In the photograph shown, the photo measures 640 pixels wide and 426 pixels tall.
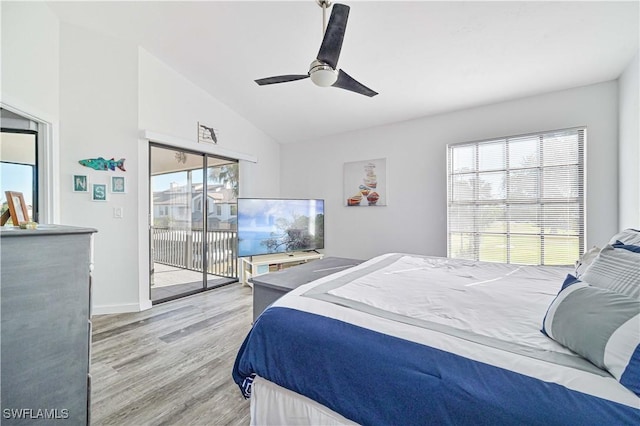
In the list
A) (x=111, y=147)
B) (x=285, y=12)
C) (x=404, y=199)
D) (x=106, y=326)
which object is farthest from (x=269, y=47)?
(x=106, y=326)

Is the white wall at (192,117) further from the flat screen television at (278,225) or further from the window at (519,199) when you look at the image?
the window at (519,199)

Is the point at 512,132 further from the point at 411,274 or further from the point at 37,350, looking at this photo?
the point at 37,350

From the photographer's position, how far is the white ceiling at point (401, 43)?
2.10m

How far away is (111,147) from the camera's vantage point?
3053 mm

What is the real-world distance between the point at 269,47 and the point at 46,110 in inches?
88.5

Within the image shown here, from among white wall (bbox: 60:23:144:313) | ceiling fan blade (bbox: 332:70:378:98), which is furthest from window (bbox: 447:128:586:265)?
white wall (bbox: 60:23:144:313)

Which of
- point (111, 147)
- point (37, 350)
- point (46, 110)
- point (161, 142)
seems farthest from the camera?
point (161, 142)

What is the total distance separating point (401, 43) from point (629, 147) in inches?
88.9

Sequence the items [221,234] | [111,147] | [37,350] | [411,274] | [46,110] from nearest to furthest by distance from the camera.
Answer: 1. [37,350]
2. [411,274]
3. [46,110]
4. [111,147]
5. [221,234]

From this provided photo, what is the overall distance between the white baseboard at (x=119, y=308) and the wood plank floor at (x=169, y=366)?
0.09 meters

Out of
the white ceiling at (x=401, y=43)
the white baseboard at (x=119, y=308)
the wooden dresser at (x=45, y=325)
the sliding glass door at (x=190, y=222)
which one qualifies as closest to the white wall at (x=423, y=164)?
the white ceiling at (x=401, y=43)

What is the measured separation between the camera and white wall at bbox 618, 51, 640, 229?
7.42ft

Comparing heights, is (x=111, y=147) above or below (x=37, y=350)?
above

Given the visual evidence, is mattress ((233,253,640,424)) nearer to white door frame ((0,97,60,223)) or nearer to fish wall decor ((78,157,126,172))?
white door frame ((0,97,60,223))
